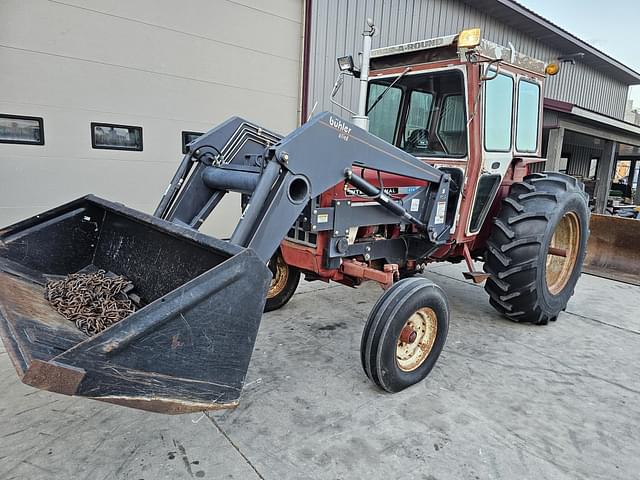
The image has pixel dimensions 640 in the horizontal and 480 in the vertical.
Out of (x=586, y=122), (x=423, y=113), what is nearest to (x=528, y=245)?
(x=423, y=113)

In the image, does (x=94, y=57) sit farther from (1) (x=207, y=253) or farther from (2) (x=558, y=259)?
(2) (x=558, y=259)

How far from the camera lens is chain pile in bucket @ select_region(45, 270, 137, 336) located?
7.34 feet

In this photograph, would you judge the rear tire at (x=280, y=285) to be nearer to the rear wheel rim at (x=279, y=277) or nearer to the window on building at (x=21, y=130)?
the rear wheel rim at (x=279, y=277)

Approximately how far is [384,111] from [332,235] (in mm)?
1574

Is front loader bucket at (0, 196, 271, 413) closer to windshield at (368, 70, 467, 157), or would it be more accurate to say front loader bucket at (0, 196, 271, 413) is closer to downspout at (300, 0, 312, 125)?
windshield at (368, 70, 467, 157)

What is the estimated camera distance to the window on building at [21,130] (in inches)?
172

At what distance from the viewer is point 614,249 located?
6.16 meters

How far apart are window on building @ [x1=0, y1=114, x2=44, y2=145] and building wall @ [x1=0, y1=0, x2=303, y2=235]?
55 millimetres

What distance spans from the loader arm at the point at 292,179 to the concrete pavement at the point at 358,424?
0.99m

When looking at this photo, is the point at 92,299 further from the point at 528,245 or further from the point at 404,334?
the point at 528,245

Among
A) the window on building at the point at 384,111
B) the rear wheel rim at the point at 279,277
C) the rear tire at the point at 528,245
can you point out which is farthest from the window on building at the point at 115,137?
the rear tire at the point at 528,245

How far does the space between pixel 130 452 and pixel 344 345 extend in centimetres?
178

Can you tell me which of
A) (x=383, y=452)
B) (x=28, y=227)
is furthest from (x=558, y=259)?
(x=28, y=227)

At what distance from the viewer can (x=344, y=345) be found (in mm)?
3580
